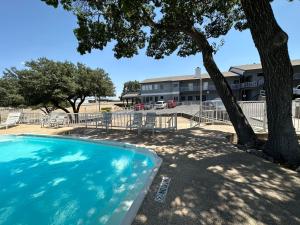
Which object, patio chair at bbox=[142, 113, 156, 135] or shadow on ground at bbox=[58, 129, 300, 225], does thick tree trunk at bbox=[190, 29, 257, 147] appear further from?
patio chair at bbox=[142, 113, 156, 135]

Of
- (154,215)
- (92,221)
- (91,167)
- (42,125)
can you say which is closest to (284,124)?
(154,215)

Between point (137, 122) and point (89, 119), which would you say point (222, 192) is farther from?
point (89, 119)

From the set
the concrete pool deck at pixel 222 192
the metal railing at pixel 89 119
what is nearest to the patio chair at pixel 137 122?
the metal railing at pixel 89 119

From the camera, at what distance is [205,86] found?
1715 inches

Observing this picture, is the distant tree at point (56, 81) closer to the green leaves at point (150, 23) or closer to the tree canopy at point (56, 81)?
the tree canopy at point (56, 81)

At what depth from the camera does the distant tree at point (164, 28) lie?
8.62 meters

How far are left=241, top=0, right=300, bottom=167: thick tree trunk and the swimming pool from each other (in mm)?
3777

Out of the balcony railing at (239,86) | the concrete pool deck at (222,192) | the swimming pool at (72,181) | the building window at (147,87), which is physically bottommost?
the swimming pool at (72,181)

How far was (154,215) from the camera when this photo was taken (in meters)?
3.50

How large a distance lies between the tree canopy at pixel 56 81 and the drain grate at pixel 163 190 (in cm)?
1767

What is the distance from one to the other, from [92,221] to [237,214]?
2761 mm

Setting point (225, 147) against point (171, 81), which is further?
point (171, 81)

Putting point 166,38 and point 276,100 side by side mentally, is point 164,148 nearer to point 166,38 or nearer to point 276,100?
point 276,100

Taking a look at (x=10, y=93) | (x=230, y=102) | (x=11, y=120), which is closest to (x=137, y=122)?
(x=230, y=102)
